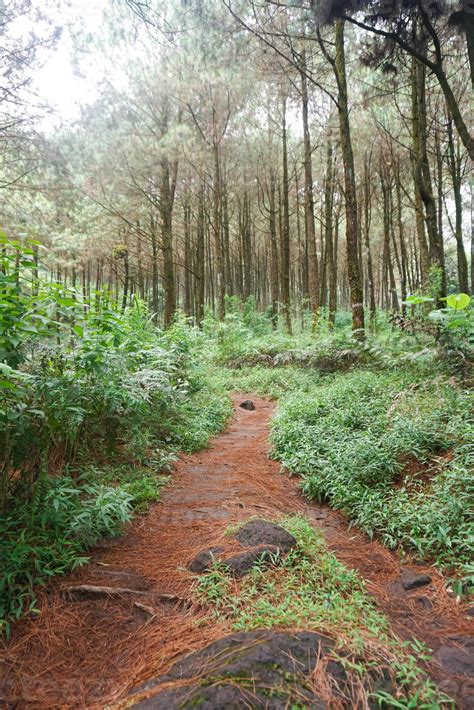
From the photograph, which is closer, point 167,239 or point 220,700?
point 220,700

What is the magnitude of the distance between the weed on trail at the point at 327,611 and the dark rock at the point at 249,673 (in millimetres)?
105

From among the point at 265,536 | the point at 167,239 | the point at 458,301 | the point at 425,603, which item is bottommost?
the point at 425,603

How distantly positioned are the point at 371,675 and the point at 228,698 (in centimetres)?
62

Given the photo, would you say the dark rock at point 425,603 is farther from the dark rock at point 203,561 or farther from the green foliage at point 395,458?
the dark rock at point 203,561

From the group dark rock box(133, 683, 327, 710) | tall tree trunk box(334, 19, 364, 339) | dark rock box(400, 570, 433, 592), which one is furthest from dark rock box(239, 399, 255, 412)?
dark rock box(133, 683, 327, 710)

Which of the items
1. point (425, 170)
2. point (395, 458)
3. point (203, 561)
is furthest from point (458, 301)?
point (425, 170)

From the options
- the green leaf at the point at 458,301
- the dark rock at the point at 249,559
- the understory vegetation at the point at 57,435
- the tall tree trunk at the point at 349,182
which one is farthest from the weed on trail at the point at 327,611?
the tall tree trunk at the point at 349,182

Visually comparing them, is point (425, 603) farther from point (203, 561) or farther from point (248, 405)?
point (248, 405)

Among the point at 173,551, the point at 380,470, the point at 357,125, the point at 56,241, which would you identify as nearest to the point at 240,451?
the point at 380,470

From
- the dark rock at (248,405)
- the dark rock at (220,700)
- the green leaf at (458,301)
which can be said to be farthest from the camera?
the dark rock at (248,405)

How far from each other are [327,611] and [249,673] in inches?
23.2

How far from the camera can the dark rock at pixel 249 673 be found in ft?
4.55

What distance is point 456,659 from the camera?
173 centimetres

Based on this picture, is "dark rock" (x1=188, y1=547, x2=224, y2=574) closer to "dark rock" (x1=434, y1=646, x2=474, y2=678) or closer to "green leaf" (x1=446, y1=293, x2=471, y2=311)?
"dark rock" (x1=434, y1=646, x2=474, y2=678)
